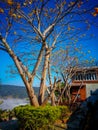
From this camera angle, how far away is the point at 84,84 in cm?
3550

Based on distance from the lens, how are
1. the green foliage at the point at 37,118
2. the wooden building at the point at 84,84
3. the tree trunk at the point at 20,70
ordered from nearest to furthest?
the green foliage at the point at 37,118
the tree trunk at the point at 20,70
the wooden building at the point at 84,84

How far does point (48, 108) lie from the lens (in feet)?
38.6

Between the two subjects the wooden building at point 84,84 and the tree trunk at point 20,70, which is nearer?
the tree trunk at point 20,70

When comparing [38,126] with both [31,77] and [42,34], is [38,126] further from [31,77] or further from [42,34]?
[42,34]

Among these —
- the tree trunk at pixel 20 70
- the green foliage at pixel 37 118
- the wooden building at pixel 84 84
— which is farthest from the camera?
the wooden building at pixel 84 84

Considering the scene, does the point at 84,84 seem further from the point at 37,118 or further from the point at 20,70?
the point at 37,118

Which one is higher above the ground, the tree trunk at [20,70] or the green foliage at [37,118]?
the tree trunk at [20,70]

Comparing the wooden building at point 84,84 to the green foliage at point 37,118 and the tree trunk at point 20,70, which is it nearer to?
the tree trunk at point 20,70

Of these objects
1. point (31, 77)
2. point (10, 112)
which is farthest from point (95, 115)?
point (10, 112)

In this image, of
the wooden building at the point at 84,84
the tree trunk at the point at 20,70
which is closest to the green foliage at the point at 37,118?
the tree trunk at the point at 20,70

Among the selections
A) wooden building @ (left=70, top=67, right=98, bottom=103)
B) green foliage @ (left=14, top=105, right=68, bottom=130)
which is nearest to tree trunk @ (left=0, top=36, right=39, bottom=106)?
green foliage @ (left=14, top=105, right=68, bottom=130)

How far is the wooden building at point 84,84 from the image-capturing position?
35.2 m

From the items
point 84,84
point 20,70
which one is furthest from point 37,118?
point 84,84

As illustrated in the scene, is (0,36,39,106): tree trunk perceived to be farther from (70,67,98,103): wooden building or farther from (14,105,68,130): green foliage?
(70,67,98,103): wooden building
